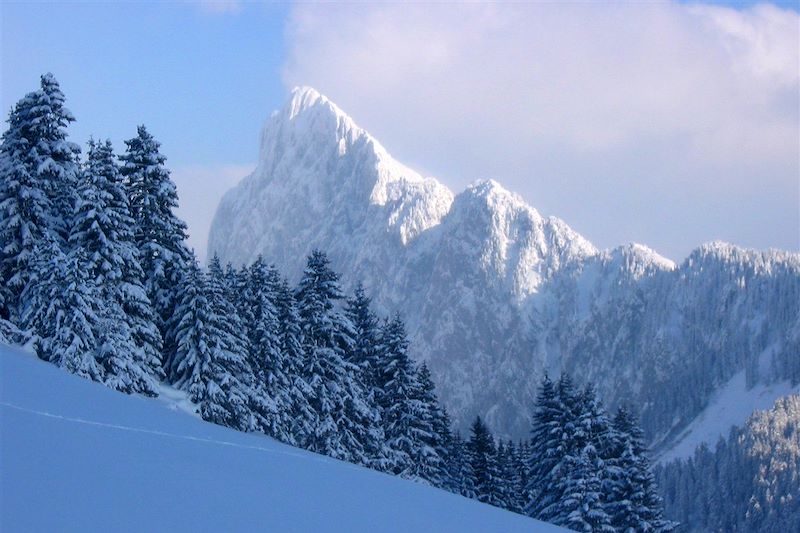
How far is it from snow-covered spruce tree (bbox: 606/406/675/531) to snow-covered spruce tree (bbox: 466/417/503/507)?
30.7 feet

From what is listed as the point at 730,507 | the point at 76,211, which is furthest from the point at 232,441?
the point at 730,507

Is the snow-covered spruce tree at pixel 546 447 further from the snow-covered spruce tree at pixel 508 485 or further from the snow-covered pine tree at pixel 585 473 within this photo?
the snow-covered spruce tree at pixel 508 485

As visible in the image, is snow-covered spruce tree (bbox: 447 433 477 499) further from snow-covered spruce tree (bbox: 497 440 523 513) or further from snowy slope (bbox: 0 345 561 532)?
snowy slope (bbox: 0 345 561 532)

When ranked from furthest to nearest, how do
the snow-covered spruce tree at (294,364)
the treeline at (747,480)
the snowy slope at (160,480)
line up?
the treeline at (747,480)
the snow-covered spruce tree at (294,364)
the snowy slope at (160,480)

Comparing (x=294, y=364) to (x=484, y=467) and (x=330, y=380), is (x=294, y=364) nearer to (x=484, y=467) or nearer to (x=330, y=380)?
(x=330, y=380)

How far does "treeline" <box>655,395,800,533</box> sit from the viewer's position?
14524 centimetres

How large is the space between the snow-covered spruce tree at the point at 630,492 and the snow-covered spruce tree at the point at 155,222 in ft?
76.2

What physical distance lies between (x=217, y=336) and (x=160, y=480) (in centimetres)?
2154

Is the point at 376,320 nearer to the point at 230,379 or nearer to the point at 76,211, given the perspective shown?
the point at 230,379

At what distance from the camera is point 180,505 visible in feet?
27.3

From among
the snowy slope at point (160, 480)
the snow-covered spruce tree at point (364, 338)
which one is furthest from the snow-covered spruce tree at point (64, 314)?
the snow-covered spruce tree at point (364, 338)

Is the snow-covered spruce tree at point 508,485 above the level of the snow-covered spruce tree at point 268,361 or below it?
below

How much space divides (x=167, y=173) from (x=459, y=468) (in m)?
27.5

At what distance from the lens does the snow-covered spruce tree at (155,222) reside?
30141 millimetres
